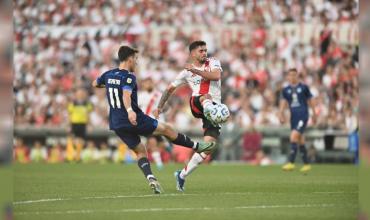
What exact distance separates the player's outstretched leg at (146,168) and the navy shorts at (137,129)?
0.11 metres

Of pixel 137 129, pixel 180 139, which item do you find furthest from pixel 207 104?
pixel 137 129

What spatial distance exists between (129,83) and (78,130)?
15.7m

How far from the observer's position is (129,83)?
11531mm

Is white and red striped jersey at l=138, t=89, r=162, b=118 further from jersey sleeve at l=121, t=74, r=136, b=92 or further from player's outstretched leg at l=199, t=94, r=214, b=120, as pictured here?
jersey sleeve at l=121, t=74, r=136, b=92

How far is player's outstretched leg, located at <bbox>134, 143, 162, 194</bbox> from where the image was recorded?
11695mm

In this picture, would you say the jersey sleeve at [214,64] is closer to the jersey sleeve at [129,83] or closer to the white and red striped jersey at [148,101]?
the jersey sleeve at [129,83]

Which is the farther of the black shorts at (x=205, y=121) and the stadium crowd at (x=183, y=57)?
the stadium crowd at (x=183, y=57)

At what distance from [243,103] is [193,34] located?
16.7 feet

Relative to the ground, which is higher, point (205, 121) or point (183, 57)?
point (183, 57)

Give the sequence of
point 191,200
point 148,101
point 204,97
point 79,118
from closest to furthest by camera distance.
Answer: point 191,200 → point 204,97 → point 148,101 → point 79,118

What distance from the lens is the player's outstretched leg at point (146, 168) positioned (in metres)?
11.7

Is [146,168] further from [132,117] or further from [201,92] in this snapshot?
[201,92]

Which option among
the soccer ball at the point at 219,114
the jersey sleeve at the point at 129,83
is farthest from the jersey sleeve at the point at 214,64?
the jersey sleeve at the point at 129,83

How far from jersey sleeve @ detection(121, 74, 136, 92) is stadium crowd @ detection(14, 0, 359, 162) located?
598 inches
